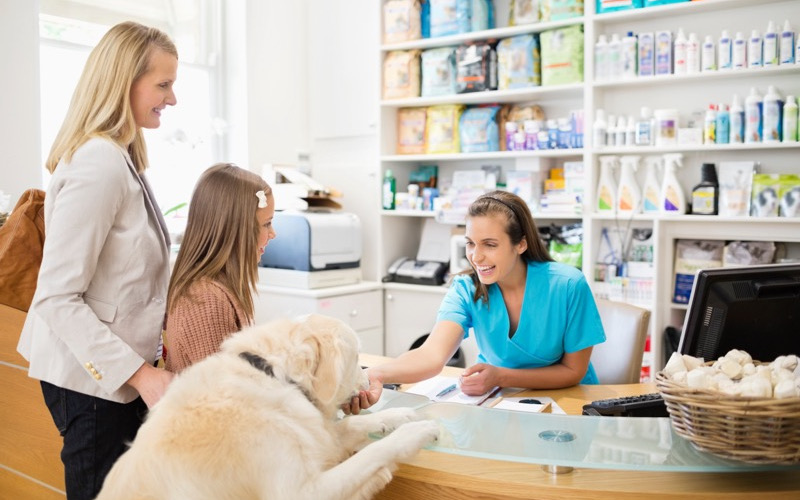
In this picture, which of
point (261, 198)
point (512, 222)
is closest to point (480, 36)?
point (512, 222)

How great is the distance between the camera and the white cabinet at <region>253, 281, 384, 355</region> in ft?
13.4

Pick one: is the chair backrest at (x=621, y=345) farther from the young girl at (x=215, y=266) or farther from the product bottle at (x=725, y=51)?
the product bottle at (x=725, y=51)

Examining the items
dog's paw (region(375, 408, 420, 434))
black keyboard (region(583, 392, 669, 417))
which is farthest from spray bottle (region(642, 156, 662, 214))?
dog's paw (region(375, 408, 420, 434))

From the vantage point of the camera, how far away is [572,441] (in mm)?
1262

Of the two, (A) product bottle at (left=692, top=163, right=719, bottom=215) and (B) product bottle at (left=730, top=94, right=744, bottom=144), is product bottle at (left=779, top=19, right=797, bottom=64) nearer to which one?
(B) product bottle at (left=730, top=94, right=744, bottom=144)

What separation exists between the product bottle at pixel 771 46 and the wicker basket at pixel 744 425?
2.84m

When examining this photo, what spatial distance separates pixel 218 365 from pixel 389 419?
1.13 feet

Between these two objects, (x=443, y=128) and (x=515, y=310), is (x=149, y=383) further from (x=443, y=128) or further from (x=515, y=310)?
(x=443, y=128)

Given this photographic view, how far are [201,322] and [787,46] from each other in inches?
122

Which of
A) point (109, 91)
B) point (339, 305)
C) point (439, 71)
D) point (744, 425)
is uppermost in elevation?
point (439, 71)

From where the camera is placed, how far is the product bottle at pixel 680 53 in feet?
11.8

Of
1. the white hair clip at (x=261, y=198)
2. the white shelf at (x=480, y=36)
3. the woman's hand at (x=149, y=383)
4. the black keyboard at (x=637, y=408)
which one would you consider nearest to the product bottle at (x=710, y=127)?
the white shelf at (x=480, y=36)

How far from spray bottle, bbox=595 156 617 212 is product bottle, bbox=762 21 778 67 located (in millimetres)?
877

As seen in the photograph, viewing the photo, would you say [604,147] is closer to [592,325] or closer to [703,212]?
[703,212]
